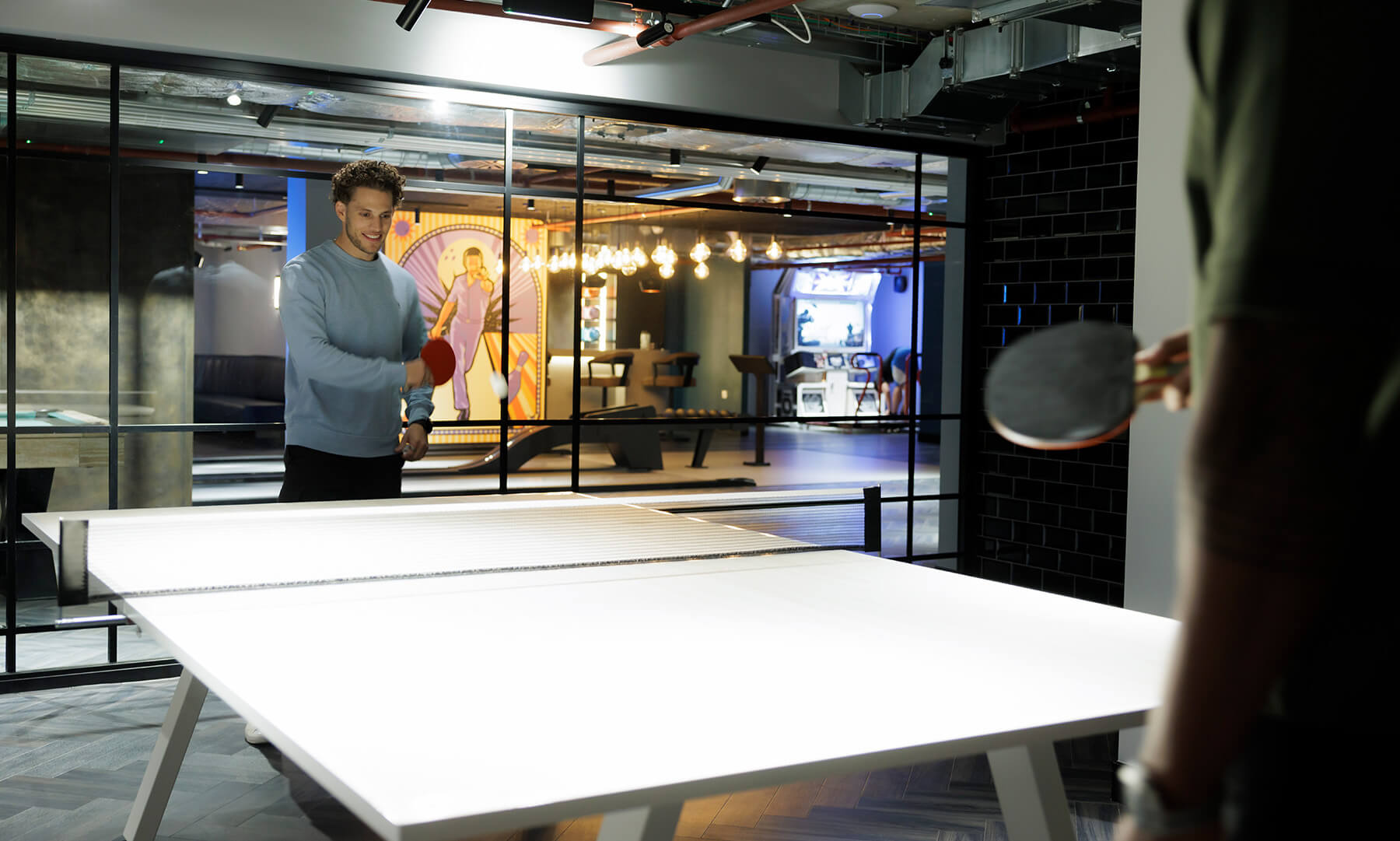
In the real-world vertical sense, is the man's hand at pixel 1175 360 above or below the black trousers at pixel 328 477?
above

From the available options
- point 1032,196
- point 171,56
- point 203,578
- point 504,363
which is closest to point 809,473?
point 1032,196

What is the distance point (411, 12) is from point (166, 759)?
2714 mm

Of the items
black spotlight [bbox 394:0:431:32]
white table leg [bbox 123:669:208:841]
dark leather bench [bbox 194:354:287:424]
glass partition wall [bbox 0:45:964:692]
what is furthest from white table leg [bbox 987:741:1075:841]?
dark leather bench [bbox 194:354:287:424]

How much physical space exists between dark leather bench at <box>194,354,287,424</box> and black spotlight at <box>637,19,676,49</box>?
2064 millimetres

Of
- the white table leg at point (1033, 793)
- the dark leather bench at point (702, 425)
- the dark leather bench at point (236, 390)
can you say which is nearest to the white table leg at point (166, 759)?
the white table leg at point (1033, 793)

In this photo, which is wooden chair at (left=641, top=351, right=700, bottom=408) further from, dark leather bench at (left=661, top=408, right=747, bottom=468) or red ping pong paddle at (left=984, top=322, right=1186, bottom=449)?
red ping pong paddle at (left=984, top=322, right=1186, bottom=449)

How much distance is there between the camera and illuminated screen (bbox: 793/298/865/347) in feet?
37.8

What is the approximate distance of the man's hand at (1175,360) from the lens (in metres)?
0.61

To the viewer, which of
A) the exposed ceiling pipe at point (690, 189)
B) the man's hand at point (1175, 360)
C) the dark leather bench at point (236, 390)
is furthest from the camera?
the exposed ceiling pipe at point (690, 189)

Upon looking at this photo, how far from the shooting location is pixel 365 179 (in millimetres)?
3656

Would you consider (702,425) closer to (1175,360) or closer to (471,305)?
(471,305)

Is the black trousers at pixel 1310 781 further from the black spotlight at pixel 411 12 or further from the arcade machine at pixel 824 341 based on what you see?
the arcade machine at pixel 824 341

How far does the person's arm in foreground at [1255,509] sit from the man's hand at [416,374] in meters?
3.40

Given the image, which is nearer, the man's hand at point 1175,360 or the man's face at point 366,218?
the man's hand at point 1175,360
